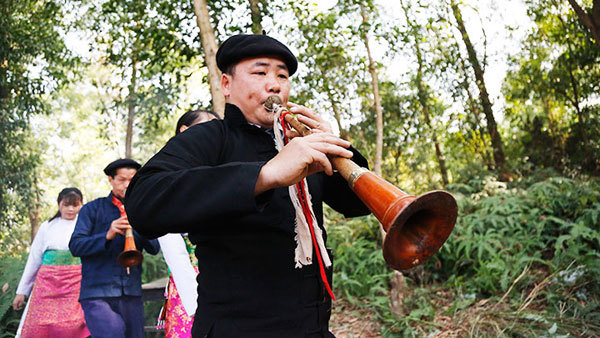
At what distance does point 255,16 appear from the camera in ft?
19.5

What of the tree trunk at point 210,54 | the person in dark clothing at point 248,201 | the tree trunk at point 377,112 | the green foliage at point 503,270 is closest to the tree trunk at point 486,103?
the green foliage at point 503,270

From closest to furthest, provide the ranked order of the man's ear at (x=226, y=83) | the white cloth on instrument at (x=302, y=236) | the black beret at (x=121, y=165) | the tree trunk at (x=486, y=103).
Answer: the white cloth on instrument at (x=302, y=236) → the man's ear at (x=226, y=83) → the black beret at (x=121, y=165) → the tree trunk at (x=486, y=103)

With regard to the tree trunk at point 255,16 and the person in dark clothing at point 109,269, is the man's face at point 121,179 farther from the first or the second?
the tree trunk at point 255,16

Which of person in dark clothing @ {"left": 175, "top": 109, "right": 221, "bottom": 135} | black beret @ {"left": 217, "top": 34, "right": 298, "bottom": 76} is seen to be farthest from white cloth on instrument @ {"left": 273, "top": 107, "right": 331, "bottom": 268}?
person in dark clothing @ {"left": 175, "top": 109, "right": 221, "bottom": 135}

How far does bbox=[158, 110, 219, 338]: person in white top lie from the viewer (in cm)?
308

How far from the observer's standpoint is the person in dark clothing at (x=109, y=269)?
4.01 meters

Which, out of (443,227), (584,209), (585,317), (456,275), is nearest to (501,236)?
(456,275)

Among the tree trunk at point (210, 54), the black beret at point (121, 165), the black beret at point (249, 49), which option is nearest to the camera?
the black beret at point (249, 49)

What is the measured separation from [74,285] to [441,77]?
392 inches

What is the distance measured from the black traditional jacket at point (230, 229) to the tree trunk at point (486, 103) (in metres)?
10.9

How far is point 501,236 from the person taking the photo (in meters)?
6.71

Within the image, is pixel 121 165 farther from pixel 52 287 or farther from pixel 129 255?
pixel 52 287

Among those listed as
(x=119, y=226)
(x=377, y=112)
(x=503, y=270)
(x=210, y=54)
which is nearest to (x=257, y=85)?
(x=119, y=226)

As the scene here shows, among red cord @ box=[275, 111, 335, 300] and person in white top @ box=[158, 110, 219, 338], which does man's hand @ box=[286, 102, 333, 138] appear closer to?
red cord @ box=[275, 111, 335, 300]
